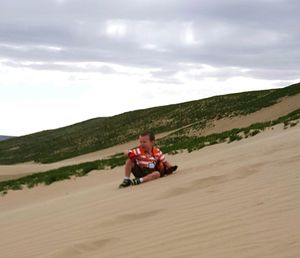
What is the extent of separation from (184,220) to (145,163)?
4.28m

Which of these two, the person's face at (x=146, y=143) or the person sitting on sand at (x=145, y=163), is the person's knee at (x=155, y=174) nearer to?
the person sitting on sand at (x=145, y=163)

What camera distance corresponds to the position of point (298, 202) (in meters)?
5.12

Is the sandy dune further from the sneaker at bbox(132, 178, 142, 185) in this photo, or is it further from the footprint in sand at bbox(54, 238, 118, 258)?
the sneaker at bbox(132, 178, 142, 185)

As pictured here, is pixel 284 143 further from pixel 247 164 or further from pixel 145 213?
pixel 145 213

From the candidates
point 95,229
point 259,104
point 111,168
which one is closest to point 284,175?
point 95,229

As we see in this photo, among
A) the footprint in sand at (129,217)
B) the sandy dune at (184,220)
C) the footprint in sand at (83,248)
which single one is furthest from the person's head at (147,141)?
the footprint in sand at (83,248)

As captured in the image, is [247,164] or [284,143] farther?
[284,143]

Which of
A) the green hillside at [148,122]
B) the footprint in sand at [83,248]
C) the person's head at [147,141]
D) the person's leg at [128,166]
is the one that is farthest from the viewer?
the green hillside at [148,122]

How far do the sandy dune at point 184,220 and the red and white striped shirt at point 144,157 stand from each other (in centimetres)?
59

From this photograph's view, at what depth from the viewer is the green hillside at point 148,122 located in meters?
41.9

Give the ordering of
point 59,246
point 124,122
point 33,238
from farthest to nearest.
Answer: point 124,122
point 33,238
point 59,246

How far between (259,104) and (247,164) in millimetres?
32413

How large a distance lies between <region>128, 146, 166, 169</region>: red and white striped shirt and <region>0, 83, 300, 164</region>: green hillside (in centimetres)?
2824

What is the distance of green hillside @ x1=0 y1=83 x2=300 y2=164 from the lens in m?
41.9
